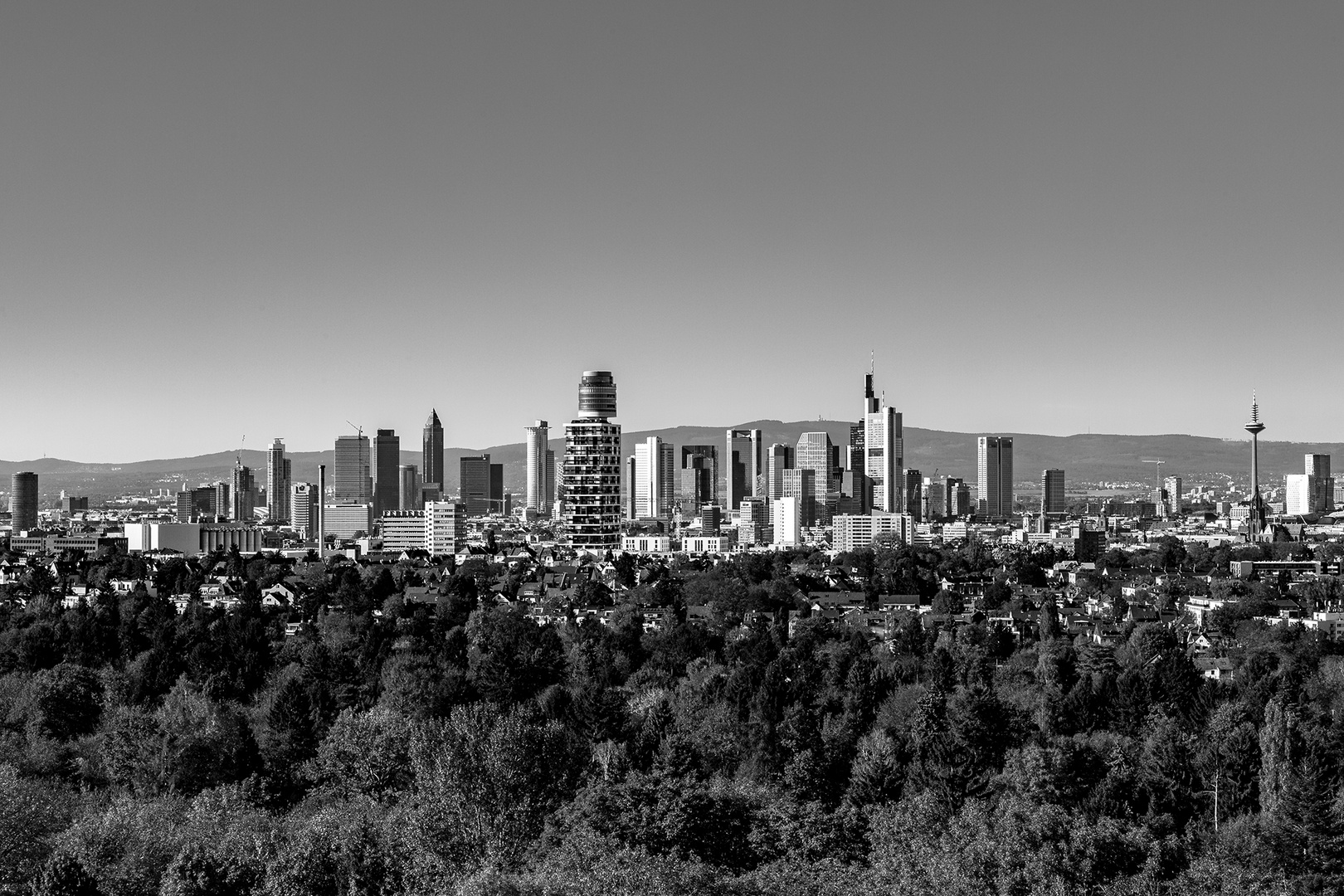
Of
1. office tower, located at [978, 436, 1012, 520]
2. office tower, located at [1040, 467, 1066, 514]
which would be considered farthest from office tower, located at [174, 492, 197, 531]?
office tower, located at [1040, 467, 1066, 514]

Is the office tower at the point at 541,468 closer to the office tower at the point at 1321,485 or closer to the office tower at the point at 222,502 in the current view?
the office tower at the point at 222,502

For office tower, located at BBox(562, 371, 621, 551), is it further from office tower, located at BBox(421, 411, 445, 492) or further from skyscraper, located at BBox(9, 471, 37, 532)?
office tower, located at BBox(421, 411, 445, 492)

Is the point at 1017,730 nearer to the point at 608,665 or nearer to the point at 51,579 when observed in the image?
the point at 608,665

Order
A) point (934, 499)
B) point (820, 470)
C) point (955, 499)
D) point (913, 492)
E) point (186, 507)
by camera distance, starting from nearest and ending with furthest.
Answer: point (186, 507), point (820, 470), point (913, 492), point (934, 499), point (955, 499)

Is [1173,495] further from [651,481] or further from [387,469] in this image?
[387,469]

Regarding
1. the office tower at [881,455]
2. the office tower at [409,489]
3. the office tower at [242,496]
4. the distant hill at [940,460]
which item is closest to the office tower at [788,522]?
the office tower at [881,455]

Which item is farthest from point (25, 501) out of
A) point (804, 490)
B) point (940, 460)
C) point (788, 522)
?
point (940, 460)
